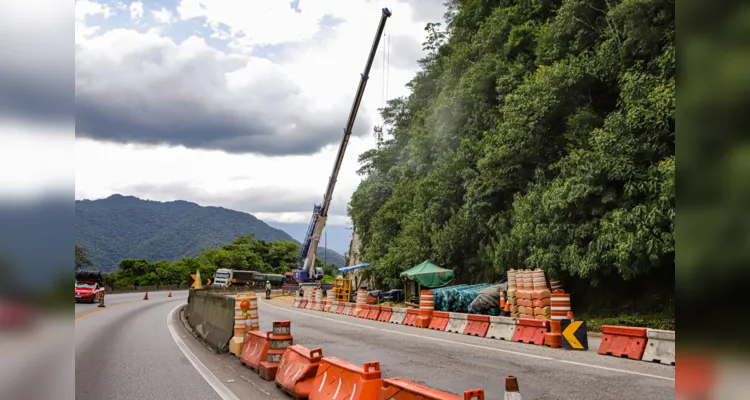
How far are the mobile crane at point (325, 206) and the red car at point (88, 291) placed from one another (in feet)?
→ 69.2

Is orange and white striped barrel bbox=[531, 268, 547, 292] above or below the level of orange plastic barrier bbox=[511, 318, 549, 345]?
above

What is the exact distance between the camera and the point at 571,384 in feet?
29.6

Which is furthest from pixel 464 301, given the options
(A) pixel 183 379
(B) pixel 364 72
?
(B) pixel 364 72

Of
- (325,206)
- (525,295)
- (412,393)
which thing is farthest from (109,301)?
(412,393)

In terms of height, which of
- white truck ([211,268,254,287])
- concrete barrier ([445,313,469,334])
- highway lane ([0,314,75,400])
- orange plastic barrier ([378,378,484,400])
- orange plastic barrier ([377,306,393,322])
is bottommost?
white truck ([211,268,254,287])

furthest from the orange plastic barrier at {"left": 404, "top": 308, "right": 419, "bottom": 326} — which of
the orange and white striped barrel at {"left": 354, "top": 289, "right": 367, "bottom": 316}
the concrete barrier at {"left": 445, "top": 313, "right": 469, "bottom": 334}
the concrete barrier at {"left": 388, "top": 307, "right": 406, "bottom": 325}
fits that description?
the orange and white striped barrel at {"left": 354, "top": 289, "right": 367, "bottom": 316}

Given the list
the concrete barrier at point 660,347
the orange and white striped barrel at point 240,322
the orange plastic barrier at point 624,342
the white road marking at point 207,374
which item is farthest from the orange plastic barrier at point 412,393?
the orange plastic barrier at point 624,342

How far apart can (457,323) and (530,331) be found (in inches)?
155

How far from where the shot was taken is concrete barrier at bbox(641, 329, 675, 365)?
1120 centimetres

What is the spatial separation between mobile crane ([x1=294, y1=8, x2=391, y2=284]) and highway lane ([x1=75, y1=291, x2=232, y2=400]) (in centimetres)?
3167

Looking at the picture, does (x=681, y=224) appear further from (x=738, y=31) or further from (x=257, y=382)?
(x=257, y=382)

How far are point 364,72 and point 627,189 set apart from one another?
3391cm

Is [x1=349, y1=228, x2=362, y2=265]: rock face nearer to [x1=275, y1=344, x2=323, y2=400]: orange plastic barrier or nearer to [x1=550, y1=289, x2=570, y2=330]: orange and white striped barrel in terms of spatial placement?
[x1=550, y1=289, x2=570, y2=330]: orange and white striped barrel

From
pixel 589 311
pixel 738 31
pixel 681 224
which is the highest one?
pixel 738 31
